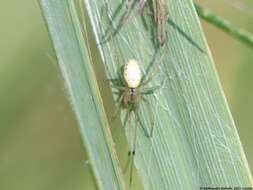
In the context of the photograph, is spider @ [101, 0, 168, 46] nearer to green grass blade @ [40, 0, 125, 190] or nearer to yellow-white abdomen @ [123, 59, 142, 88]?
yellow-white abdomen @ [123, 59, 142, 88]

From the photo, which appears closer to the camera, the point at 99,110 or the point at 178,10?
the point at 99,110

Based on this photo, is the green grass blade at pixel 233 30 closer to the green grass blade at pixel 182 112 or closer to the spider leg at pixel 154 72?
the green grass blade at pixel 182 112

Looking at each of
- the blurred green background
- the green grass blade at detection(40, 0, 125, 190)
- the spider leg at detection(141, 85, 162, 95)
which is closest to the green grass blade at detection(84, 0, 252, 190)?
the spider leg at detection(141, 85, 162, 95)

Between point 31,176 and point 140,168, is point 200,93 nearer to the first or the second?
point 140,168

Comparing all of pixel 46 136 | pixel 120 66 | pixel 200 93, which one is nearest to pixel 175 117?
pixel 200 93

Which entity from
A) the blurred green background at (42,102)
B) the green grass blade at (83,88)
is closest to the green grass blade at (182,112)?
the green grass blade at (83,88)

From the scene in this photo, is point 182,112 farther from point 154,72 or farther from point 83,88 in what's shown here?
point 83,88
